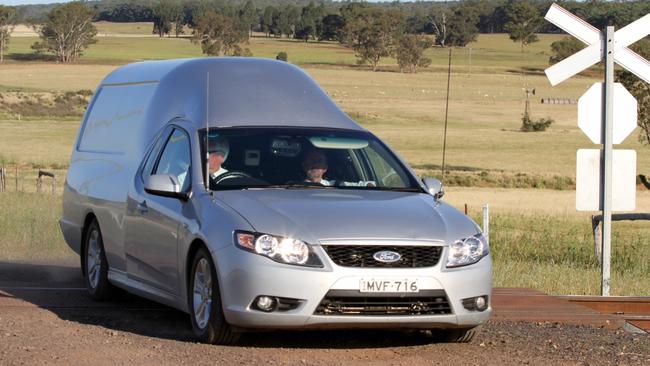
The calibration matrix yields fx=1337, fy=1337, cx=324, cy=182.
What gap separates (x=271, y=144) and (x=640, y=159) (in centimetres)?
5353

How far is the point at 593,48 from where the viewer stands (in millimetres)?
12078

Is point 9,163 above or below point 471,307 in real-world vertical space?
below

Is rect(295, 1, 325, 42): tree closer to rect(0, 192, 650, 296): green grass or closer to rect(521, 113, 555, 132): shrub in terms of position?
rect(521, 113, 555, 132): shrub

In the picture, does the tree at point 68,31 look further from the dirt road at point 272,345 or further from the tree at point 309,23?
the dirt road at point 272,345

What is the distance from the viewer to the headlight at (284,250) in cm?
775

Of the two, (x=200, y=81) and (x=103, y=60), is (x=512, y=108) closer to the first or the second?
(x=103, y=60)

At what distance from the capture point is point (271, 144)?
30.1 feet

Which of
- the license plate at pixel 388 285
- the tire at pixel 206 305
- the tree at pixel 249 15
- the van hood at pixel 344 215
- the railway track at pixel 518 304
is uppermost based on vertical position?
the van hood at pixel 344 215

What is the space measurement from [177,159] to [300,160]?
0.92 meters

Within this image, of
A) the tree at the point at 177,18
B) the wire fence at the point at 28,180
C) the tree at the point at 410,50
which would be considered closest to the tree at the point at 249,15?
the tree at the point at 177,18

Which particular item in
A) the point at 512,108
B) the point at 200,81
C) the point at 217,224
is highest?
the point at 200,81

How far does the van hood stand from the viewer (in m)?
7.84

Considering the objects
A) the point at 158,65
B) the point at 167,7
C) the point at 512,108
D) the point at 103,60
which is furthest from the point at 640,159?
the point at 167,7

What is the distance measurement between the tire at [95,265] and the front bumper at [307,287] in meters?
2.74
